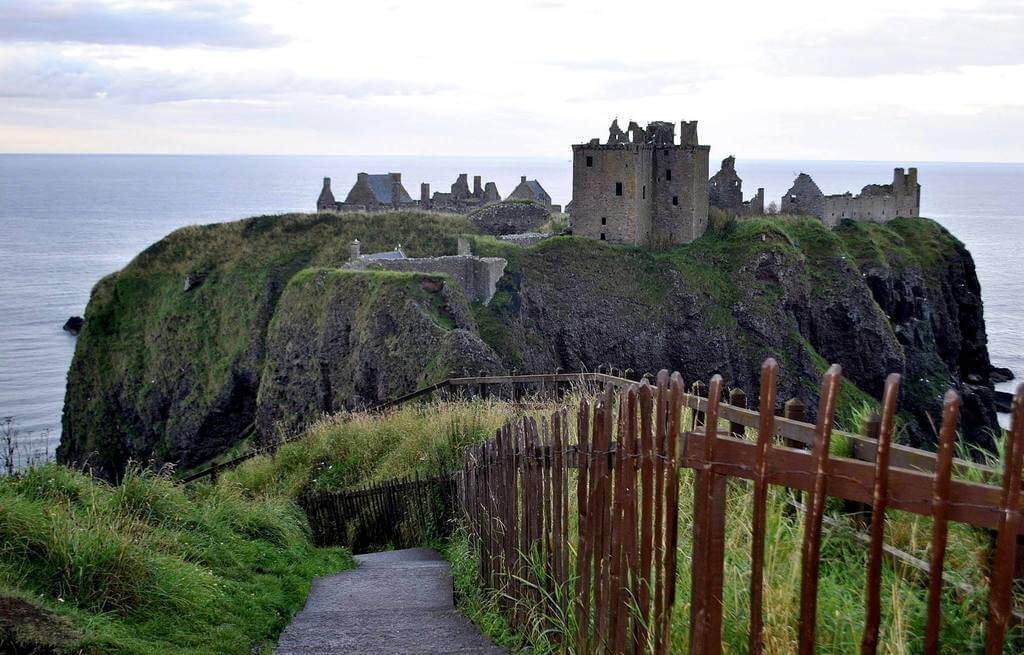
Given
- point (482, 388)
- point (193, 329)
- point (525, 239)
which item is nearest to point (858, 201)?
point (525, 239)

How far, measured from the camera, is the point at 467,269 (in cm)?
4903

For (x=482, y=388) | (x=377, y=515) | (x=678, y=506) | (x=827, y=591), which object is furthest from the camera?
(x=482, y=388)

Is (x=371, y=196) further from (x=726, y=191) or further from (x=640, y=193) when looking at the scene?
(x=726, y=191)

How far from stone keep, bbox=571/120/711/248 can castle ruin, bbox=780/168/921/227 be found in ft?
29.1

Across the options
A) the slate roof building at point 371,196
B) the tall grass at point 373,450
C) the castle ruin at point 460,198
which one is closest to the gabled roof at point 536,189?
A: the castle ruin at point 460,198

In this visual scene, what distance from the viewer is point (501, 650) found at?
8.15 m

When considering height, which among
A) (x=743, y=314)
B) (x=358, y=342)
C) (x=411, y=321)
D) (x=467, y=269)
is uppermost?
(x=467, y=269)

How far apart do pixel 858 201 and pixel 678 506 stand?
72335mm

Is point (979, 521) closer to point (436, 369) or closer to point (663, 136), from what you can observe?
point (436, 369)

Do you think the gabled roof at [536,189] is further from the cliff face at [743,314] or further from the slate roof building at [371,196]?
the cliff face at [743,314]

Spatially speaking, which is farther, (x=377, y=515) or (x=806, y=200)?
(x=806, y=200)

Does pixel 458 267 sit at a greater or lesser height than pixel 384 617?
greater

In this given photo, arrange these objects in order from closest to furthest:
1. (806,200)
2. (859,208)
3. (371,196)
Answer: (806,200)
(859,208)
(371,196)

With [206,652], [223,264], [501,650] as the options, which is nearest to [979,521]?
[501,650]
